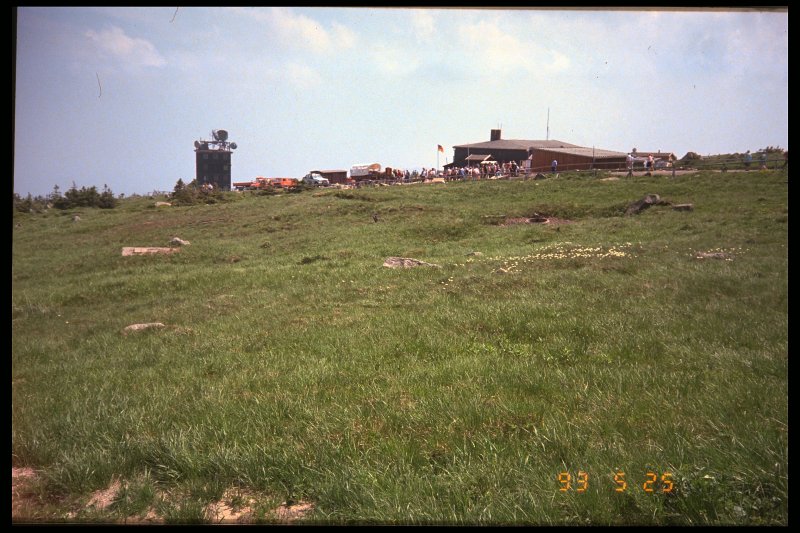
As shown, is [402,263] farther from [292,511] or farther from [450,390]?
[292,511]

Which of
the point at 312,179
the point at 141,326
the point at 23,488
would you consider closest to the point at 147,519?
the point at 23,488

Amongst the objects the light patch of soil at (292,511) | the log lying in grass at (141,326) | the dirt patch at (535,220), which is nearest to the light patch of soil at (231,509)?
the light patch of soil at (292,511)

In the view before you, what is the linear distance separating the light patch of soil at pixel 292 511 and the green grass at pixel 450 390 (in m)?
0.08

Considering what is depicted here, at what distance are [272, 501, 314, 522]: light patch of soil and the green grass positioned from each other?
0.08 meters

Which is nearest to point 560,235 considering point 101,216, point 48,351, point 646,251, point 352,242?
point 646,251

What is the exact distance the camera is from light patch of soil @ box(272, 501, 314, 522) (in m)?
3.57

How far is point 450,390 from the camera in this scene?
5539 millimetres

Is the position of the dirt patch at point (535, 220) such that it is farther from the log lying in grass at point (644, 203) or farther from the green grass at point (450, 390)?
the green grass at point (450, 390)

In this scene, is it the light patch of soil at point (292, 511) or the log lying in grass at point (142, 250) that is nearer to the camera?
→ the light patch of soil at point (292, 511)

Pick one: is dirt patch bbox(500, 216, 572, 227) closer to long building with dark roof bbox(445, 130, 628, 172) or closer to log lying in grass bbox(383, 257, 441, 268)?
long building with dark roof bbox(445, 130, 628, 172)

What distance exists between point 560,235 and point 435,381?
491 inches

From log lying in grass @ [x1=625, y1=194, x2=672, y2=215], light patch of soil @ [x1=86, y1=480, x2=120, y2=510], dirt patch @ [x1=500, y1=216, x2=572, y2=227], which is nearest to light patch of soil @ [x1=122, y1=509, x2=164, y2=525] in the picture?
light patch of soil @ [x1=86, y1=480, x2=120, y2=510]

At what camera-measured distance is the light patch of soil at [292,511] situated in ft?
11.7

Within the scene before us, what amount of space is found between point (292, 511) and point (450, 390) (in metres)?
2.40
